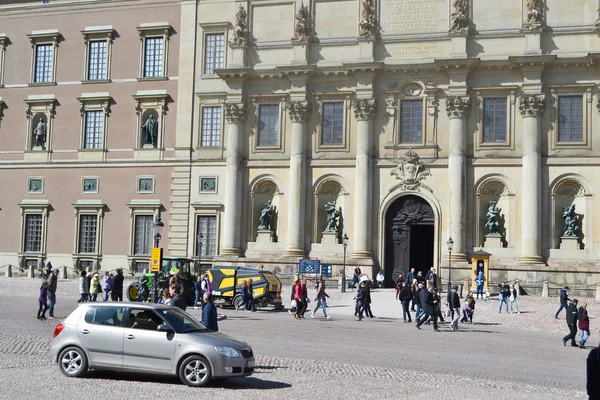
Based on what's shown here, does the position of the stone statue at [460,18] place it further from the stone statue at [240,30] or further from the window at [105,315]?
the window at [105,315]

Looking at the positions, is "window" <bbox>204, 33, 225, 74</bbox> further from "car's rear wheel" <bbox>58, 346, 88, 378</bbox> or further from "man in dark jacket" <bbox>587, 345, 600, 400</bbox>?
"man in dark jacket" <bbox>587, 345, 600, 400</bbox>

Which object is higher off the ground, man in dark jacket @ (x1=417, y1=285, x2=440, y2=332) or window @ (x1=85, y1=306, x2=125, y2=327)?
window @ (x1=85, y1=306, x2=125, y2=327)

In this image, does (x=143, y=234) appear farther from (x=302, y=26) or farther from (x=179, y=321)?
(x=179, y=321)

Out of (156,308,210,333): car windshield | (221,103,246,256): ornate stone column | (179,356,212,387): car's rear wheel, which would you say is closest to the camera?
(179,356,212,387): car's rear wheel

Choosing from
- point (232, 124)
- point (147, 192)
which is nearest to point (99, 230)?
point (147, 192)

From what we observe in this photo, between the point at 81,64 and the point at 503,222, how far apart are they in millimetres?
28849

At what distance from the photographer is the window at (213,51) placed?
50.9 meters

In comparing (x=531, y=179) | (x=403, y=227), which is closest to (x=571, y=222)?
(x=531, y=179)

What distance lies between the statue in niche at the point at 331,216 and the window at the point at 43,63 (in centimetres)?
2112

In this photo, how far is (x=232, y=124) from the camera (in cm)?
4962

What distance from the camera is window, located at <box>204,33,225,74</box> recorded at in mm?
50906

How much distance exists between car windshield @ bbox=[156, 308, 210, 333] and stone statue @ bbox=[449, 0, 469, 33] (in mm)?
34602

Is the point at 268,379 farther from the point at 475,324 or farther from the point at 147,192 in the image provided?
the point at 147,192

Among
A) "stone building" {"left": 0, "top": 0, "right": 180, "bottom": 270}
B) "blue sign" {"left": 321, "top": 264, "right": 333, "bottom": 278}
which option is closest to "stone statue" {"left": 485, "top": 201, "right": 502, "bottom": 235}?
"blue sign" {"left": 321, "top": 264, "right": 333, "bottom": 278}
